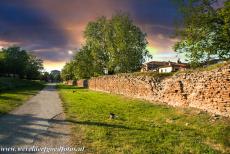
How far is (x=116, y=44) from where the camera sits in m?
53.3

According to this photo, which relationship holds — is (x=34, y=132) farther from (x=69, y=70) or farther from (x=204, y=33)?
(x=69, y=70)

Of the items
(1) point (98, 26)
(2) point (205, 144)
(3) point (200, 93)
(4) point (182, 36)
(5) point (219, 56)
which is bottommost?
(2) point (205, 144)

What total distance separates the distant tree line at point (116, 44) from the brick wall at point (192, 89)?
2341 cm

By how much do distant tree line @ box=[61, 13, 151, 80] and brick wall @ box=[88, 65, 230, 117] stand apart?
23.4m

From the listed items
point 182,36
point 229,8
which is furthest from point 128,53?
point 229,8

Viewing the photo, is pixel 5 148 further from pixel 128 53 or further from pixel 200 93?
pixel 128 53

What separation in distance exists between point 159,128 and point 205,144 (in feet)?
9.25

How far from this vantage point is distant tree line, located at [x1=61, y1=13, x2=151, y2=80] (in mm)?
51656

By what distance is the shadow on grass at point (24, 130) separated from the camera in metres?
9.50

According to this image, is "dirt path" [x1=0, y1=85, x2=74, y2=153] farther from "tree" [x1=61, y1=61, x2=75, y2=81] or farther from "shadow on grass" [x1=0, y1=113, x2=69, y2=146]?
"tree" [x1=61, y1=61, x2=75, y2=81]

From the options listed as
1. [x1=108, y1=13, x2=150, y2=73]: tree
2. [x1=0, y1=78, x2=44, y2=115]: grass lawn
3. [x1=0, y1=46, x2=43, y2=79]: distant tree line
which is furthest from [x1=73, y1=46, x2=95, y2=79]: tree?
[x1=0, y1=46, x2=43, y2=79]: distant tree line

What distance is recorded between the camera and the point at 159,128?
12.1 metres

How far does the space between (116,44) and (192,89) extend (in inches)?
1462

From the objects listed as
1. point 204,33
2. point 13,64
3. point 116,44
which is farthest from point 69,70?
point 204,33
